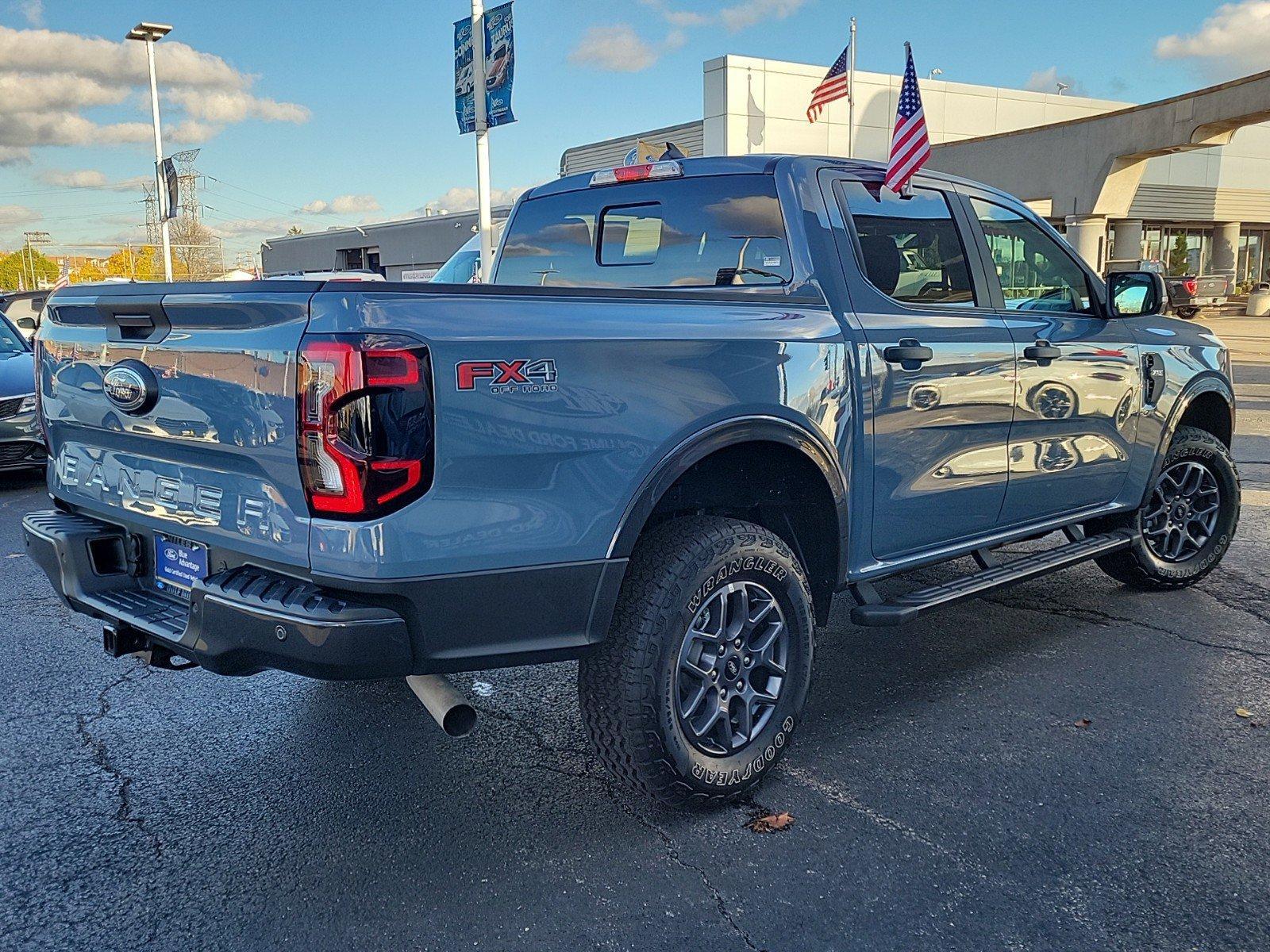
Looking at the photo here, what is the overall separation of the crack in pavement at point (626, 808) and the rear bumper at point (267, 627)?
937 mm

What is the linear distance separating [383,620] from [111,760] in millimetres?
1659

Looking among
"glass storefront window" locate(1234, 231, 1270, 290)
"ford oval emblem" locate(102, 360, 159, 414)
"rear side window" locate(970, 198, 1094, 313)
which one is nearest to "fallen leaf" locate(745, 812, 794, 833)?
"ford oval emblem" locate(102, 360, 159, 414)

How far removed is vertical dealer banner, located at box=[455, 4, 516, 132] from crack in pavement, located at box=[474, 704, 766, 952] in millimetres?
11232

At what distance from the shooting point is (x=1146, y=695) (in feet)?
13.5

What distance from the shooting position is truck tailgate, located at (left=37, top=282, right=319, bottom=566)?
258 cm

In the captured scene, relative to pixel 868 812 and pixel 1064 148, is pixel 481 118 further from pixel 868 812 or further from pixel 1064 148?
pixel 1064 148

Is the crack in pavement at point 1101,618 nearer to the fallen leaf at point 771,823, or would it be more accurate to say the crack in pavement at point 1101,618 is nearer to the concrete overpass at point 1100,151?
the fallen leaf at point 771,823

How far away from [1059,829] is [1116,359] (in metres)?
2.36

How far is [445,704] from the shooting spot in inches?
108

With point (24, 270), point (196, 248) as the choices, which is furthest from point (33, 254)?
point (196, 248)

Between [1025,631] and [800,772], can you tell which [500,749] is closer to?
[800,772]

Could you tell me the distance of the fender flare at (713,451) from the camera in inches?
112

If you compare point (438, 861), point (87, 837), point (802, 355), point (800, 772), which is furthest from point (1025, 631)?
point (87, 837)

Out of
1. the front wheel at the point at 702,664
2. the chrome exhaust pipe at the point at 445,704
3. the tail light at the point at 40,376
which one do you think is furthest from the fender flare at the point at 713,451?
the tail light at the point at 40,376
